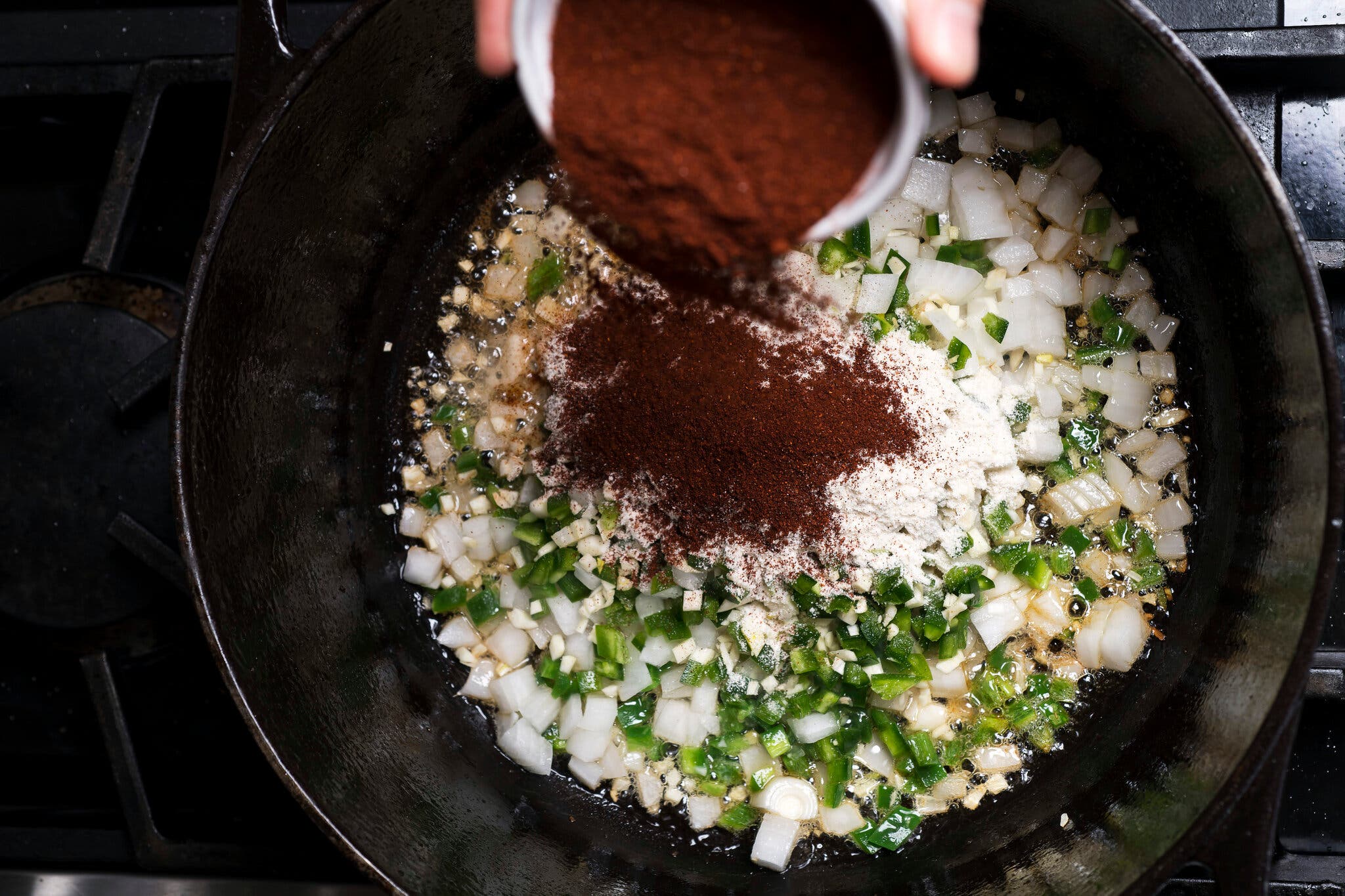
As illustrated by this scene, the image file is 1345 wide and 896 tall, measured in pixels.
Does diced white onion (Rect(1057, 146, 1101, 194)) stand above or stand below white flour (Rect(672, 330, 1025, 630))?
above

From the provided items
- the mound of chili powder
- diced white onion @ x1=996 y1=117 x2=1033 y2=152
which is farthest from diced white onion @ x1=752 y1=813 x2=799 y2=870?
diced white onion @ x1=996 y1=117 x2=1033 y2=152

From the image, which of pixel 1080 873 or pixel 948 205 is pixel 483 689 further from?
pixel 948 205

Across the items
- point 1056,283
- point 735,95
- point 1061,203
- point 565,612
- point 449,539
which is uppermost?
point 735,95

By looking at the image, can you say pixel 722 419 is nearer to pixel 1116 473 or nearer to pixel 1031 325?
pixel 1031 325

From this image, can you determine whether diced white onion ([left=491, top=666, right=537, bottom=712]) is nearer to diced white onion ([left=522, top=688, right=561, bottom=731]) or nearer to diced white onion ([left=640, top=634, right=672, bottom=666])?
diced white onion ([left=522, top=688, right=561, bottom=731])

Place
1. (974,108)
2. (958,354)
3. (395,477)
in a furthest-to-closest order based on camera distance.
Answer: (395,477) → (974,108) → (958,354)

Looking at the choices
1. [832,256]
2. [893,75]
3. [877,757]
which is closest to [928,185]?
[832,256]
